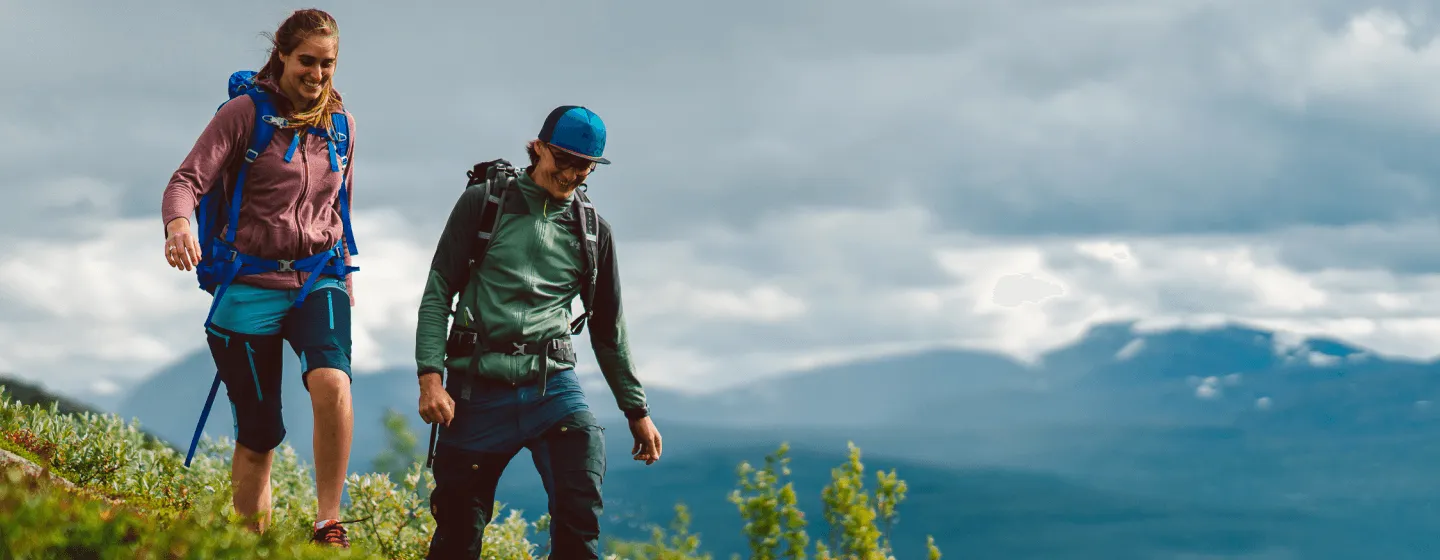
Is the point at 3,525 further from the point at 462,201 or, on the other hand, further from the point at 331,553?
the point at 462,201

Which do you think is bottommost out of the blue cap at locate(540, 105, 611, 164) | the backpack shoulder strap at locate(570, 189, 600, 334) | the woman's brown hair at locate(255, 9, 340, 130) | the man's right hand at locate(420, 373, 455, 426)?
the man's right hand at locate(420, 373, 455, 426)

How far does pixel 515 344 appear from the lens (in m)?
6.49

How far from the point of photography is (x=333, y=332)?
23.0ft

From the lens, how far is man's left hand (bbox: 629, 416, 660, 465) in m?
7.00

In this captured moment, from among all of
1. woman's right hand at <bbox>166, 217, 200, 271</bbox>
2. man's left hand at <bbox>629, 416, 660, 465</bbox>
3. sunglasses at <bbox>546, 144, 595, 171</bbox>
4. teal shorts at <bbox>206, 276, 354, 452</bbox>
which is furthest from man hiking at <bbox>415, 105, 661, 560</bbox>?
woman's right hand at <bbox>166, 217, 200, 271</bbox>

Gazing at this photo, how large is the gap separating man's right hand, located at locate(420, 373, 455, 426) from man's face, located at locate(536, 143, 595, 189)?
1166mm

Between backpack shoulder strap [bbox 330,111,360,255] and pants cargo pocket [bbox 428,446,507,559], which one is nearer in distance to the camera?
pants cargo pocket [bbox 428,446,507,559]

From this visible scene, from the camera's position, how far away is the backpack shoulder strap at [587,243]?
6.70 metres

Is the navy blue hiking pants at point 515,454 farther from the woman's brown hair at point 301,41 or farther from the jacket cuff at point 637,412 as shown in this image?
the woman's brown hair at point 301,41

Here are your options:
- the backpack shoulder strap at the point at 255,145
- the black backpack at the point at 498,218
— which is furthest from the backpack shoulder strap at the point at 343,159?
the black backpack at the point at 498,218

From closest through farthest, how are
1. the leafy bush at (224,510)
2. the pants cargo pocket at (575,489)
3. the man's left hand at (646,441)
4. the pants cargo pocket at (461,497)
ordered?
the leafy bush at (224,510), the pants cargo pocket at (575,489), the pants cargo pocket at (461,497), the man's left hand at (646,441)

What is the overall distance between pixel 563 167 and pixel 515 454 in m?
1.48

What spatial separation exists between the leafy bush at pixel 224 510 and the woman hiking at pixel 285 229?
0.76 metres

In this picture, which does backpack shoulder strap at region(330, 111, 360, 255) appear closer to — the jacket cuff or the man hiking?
the man hiking
